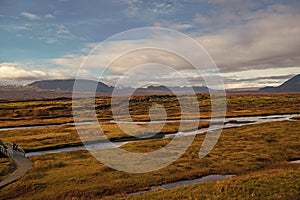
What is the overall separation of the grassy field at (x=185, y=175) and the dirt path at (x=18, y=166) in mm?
1005

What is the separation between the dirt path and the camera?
1269 inches

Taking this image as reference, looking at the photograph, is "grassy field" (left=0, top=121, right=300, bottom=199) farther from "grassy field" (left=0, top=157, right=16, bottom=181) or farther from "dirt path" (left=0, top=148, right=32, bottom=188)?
"grassy field" (left=0, top=157, right=16, bottom=181)

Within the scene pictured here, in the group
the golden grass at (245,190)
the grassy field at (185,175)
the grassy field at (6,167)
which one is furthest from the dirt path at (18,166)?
the golden grass at (245,190)

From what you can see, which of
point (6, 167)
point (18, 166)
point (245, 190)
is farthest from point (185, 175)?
point (6, 167)

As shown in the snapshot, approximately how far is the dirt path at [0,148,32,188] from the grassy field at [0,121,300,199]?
100 cm

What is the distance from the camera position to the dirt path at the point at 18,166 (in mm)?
32241

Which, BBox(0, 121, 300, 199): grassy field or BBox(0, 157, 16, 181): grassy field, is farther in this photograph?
BBox(0, 157, 16, 181): grassy field

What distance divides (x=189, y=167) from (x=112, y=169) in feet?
32.6

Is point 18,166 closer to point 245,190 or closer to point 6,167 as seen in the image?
point 6,167

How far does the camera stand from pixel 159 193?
26.4 m

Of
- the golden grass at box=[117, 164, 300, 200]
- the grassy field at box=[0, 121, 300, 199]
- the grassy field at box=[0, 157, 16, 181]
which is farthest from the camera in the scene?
the grassy field at box=[0, 157, 16, 181]

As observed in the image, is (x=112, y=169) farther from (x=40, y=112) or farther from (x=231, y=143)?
(x=40, y=112)

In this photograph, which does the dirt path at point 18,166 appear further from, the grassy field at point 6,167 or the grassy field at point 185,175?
the grassy field at point 185,175

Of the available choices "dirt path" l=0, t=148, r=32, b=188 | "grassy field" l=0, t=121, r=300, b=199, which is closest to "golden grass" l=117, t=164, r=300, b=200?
"grassy field" l=0, t=121, r=300, b=199
